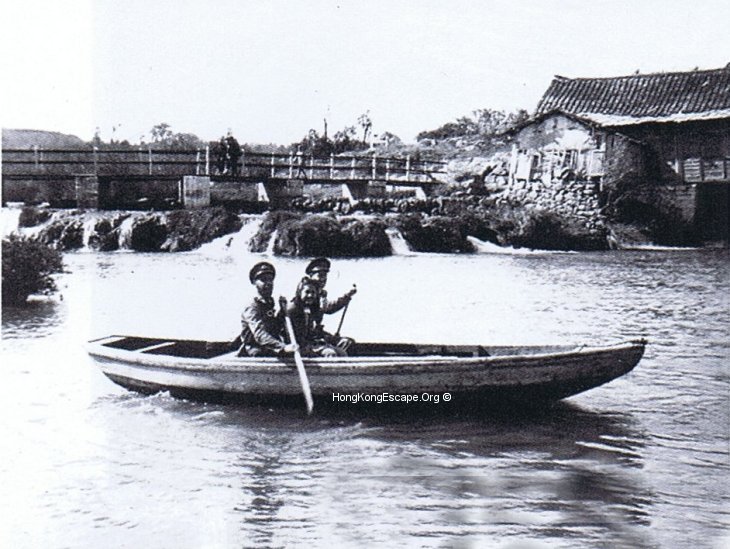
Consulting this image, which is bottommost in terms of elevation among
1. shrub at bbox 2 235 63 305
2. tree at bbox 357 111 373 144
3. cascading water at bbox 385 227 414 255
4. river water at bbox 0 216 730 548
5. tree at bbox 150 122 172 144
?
river water at bbox 0 216 730 548

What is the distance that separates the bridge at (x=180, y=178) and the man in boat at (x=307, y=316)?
19.7 feet

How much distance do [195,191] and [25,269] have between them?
6.32m

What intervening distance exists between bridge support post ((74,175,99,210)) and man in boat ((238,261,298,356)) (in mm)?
7845

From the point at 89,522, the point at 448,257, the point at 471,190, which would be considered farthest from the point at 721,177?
the point at 89,522

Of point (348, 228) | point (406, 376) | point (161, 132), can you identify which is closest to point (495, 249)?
point (348, 228)

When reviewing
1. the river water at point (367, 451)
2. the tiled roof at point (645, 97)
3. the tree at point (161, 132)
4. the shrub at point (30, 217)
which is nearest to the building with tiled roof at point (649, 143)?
the tiled roof at point (645, 97)

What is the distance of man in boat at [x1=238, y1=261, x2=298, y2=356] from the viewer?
19.6 feet

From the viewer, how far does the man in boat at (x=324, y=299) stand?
6.08 m

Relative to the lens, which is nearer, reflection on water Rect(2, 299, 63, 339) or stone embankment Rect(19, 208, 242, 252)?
reflection on water Rect(2, 299, 63, 339)

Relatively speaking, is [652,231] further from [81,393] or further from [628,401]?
[81,393]

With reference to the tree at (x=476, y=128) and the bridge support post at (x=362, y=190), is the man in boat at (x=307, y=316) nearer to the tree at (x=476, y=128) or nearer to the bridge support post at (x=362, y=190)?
the tree at (x=476, y=128)

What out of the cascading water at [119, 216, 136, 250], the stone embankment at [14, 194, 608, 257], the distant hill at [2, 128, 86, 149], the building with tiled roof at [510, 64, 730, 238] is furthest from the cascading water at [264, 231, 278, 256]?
the building with tiled roof at [510, 64, 730, 238]

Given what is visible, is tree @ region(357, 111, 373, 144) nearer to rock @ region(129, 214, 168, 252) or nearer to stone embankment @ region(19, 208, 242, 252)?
stone embankment @ region(19, 208, 242, 252)

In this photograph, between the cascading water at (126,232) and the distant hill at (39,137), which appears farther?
the cascading water at (126,232)
